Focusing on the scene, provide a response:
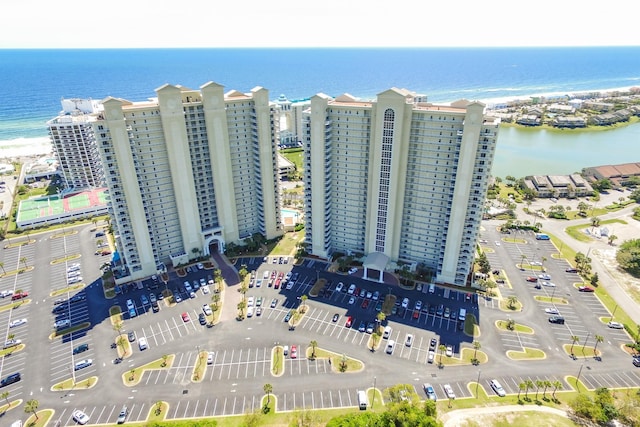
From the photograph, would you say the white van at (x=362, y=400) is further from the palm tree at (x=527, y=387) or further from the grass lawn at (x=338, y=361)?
the palm tree at (x=527, y=387)

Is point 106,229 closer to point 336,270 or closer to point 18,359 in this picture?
point 18,359

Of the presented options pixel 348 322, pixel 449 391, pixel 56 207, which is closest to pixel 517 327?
pixel 449 391

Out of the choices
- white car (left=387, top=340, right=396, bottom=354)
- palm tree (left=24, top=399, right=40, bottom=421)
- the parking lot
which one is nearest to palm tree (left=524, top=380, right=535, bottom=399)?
the parking lot

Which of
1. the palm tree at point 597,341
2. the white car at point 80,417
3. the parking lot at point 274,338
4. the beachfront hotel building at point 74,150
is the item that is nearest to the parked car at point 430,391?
the parking lot at point 274,338

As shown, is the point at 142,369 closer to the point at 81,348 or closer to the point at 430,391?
the point at 81,348

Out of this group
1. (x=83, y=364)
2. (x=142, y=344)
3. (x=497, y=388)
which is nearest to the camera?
(x=497, y=388)

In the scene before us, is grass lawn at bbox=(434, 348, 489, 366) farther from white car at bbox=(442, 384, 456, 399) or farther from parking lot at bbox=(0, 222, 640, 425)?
white car at bbox=(442, 384, 456, 399)

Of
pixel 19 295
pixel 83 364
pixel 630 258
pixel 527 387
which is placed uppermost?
pixel 630 258
